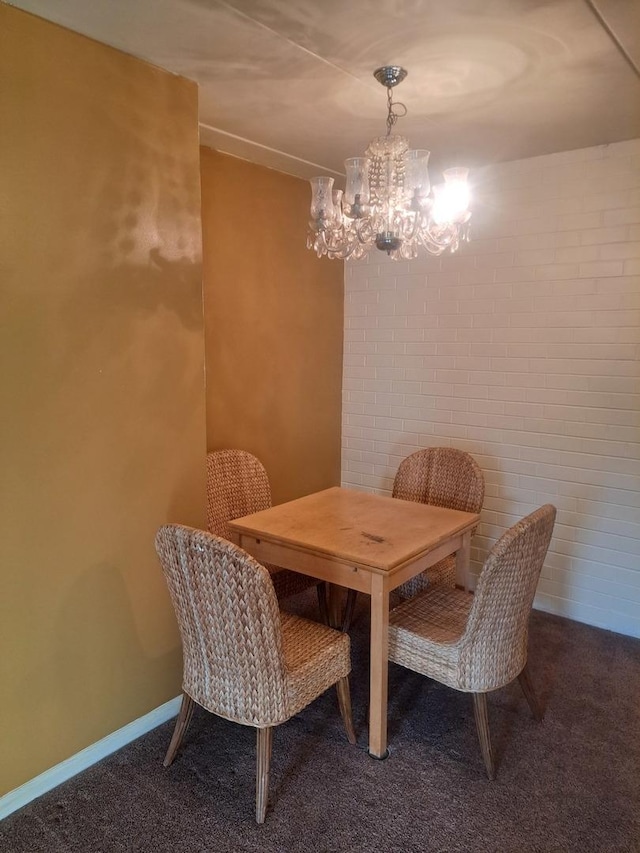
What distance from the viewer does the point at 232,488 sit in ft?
9.22

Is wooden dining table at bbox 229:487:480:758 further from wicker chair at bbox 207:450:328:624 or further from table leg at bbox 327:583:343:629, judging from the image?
table leg at bbox 327:583:343:629

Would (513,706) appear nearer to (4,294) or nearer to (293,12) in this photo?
(4,294)

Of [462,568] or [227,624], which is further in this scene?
[462,568]

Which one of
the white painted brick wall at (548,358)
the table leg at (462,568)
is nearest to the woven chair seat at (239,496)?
the table leg at (462,568)

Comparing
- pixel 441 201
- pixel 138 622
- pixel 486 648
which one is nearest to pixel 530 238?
pixel 441 201

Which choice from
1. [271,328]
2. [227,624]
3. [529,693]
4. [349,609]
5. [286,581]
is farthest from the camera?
[271,328]

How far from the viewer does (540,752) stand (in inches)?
83.0

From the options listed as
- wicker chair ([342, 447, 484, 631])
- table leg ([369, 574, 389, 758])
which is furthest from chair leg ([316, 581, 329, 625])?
table leg ([369, 574, 389, 758])

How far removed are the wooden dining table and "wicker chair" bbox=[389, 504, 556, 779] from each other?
0.14 metres

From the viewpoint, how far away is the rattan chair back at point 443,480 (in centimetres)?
281

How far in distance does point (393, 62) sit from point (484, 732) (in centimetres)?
229

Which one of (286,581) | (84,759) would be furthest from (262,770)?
(286,581)

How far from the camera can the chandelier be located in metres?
1.92

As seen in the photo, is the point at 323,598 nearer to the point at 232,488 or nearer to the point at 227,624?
the point at 232,488
